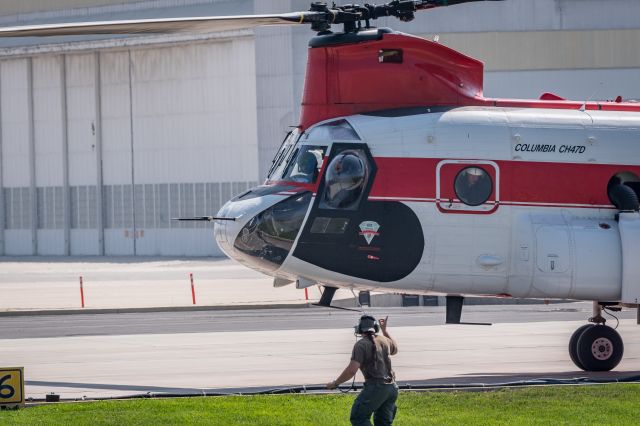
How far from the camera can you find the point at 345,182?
17.4 m

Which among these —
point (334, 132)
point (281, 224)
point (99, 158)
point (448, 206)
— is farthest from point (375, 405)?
point (99, 158)

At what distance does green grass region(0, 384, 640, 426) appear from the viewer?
1403cm

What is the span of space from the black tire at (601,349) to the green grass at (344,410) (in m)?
2.47

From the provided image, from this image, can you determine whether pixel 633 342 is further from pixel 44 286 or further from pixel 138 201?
pixel 138 201

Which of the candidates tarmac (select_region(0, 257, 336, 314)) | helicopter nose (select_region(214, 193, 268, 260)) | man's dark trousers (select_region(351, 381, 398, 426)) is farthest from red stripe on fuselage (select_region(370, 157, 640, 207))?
tarmac (select_region(0, 257, 336, 314))

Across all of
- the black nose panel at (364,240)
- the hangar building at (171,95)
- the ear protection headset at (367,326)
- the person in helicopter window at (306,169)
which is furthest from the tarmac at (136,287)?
the ear protection headset at (367,326)

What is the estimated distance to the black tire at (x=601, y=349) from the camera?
18625 millimetres

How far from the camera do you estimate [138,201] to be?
201 ft

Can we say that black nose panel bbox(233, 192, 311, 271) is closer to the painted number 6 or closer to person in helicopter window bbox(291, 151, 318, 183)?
person in helicopter window bbox(291, 151, 318, 183)

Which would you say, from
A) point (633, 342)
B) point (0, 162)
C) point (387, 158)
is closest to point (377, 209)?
point (387, 158)

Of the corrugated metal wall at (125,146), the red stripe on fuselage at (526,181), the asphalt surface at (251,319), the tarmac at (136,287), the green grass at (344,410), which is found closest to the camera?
the green grass at (344,410)

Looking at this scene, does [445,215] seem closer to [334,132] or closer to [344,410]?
[334,132]

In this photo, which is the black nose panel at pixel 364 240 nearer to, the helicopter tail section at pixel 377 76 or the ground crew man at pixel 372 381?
the helicopter tail section at pixel 377 76

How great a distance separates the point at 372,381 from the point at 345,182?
18.7 feet
